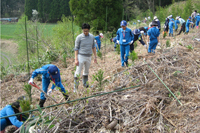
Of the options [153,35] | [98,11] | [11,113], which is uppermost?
[98,11]

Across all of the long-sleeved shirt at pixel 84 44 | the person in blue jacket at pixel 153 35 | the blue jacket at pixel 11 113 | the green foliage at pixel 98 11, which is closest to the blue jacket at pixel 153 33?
the person in blue jacket at pixel 153 35

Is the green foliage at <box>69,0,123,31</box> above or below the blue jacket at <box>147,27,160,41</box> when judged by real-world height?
above

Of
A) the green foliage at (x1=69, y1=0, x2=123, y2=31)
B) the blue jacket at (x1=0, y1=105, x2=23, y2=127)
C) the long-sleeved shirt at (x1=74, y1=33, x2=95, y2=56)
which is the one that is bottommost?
the blue jacket at (x1=0, y1=105, x2=23, y2=127)

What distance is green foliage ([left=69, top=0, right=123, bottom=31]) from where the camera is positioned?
487 inches

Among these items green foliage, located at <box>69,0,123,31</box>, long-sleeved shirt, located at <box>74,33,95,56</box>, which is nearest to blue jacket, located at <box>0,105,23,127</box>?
long-sleeved shirt, located at <box>74,33,95,56</box>

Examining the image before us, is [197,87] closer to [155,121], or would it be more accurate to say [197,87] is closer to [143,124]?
[155,121]

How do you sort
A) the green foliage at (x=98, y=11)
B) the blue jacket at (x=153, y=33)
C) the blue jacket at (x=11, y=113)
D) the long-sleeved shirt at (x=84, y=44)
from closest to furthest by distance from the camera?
the blue jacket at (x=11, y=113) → the long-sleeved shirt at (x=84, y=44) → the blue jacket at (x=153, y=33) → the green foliage at (x=98, y=11)

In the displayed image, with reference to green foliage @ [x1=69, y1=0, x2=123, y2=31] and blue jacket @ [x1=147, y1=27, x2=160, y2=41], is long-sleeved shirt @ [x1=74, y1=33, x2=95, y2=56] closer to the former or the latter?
blue jacket @ [x1=147, y1=27, x2=160, y2=41]

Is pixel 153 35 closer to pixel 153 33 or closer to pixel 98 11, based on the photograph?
pixel 153 33

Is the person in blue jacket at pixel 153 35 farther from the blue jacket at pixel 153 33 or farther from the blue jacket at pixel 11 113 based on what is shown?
the blue jacket at pixel 11 113

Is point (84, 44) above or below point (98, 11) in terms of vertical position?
below

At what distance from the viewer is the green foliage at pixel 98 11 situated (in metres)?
12.4

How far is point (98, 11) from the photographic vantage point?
41.3 ft

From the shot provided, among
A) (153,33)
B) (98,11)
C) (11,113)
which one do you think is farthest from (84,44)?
(98,11)
